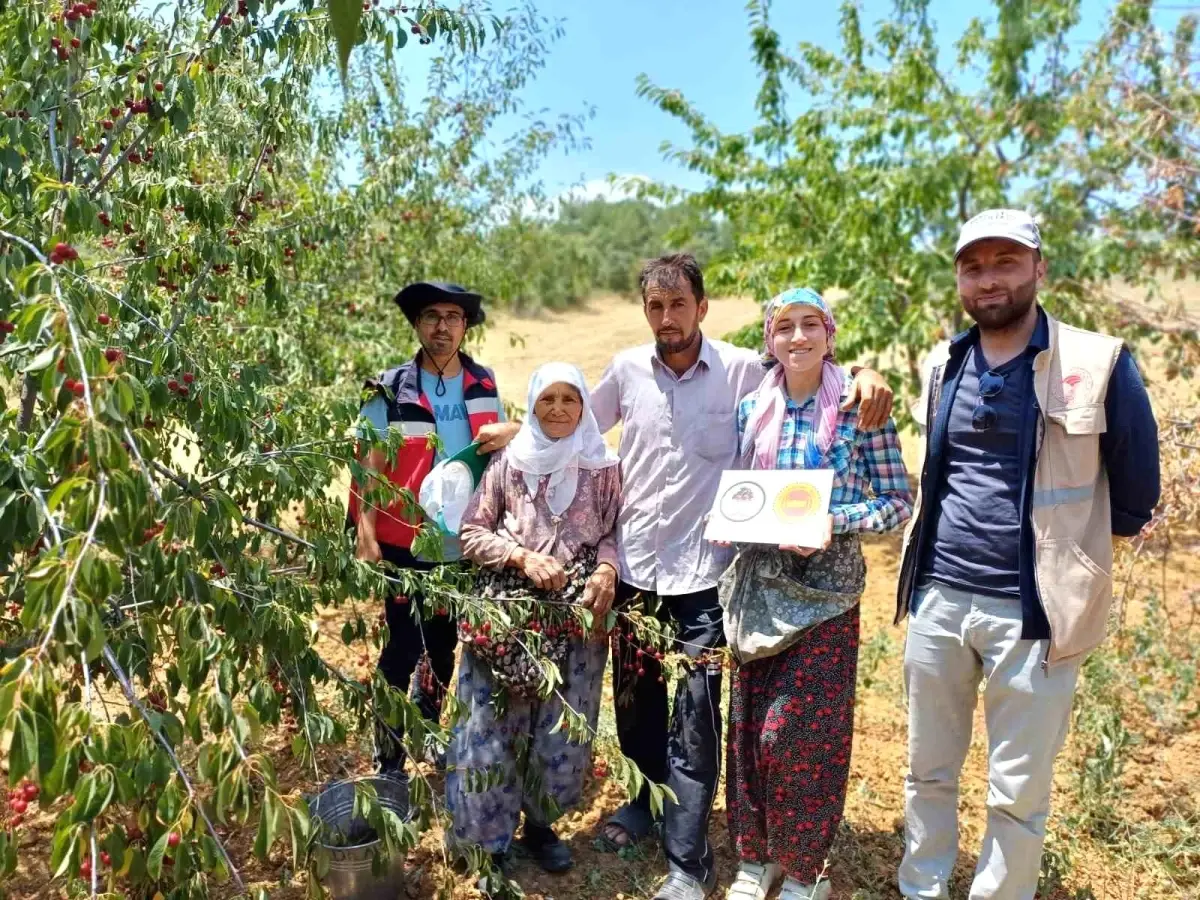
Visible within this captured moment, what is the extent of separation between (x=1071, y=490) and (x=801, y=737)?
0.99m

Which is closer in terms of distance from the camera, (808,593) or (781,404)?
(808,593)

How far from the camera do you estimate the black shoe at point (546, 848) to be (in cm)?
301

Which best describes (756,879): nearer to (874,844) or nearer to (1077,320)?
(874,844)

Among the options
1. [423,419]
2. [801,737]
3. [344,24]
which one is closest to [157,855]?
[344,24]

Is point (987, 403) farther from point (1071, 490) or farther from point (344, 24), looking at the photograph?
point (344, 24)

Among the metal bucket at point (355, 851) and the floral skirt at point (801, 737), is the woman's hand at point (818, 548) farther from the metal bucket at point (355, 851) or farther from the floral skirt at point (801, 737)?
the metal bucket at point (355, 851)

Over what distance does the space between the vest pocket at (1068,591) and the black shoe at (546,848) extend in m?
1.64

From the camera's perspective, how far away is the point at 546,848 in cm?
304

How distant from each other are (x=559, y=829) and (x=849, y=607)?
1396 millimetres

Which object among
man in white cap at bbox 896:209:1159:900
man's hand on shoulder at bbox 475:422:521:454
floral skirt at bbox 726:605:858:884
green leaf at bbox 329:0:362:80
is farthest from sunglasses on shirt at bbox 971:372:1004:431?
green leaf at bbox 329:0:362:80

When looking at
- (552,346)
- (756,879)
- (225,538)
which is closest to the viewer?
(225,538)

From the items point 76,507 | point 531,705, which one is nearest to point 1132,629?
point 531,705

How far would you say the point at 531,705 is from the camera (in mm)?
2859

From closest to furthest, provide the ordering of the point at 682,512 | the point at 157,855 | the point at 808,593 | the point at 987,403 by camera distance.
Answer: the point at 157,855 → the point at 987,403 → the point at 808,593 → the point at 682,512
